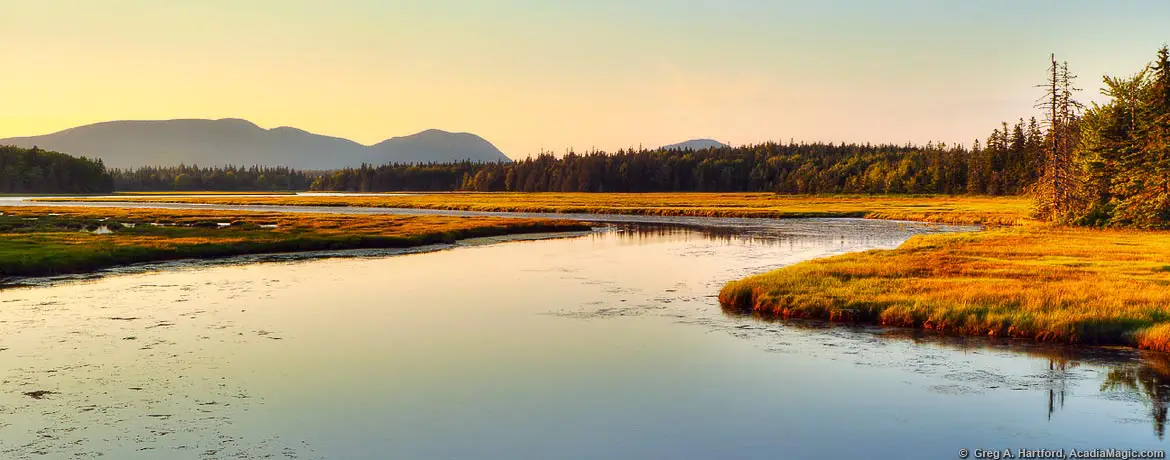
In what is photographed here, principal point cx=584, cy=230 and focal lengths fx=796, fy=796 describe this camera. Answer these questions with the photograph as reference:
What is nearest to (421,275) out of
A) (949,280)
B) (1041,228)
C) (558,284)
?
(558,284)

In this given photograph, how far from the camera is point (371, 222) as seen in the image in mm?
77750

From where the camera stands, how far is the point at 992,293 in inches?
1043

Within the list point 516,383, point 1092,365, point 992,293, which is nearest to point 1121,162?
point 992,293

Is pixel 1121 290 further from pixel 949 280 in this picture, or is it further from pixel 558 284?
pixel 558 284

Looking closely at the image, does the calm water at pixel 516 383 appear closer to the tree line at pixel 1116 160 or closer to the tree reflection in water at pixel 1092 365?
the tree reflection in water at pixel 1092 365

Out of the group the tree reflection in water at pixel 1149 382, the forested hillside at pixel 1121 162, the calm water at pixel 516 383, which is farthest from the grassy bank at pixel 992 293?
the forested hillside at pixel 1121 162

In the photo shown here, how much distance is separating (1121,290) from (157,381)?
93.7 ft

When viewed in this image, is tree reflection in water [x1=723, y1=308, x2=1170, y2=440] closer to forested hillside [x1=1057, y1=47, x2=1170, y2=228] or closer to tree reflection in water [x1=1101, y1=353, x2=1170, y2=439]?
tree reflection in water [x1=1101, y1=353, x2=1170, y2=439]

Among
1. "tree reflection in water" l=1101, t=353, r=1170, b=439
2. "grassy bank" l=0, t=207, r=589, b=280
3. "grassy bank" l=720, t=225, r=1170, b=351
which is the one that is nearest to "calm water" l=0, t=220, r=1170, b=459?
"tree reflection in water" l=1101, t=353, r=1170, b=439

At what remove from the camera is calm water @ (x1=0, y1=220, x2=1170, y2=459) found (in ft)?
47.9

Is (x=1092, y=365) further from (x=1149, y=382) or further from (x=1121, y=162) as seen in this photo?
(x=1121, y=162)

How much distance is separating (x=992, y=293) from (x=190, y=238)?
51.1 m

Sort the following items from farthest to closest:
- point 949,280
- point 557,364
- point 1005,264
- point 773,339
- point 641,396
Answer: point 1005,264, point 949,280, point 773,339, point 557,364, point 641,396

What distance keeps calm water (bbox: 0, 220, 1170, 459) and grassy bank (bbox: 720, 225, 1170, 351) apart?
148cm
